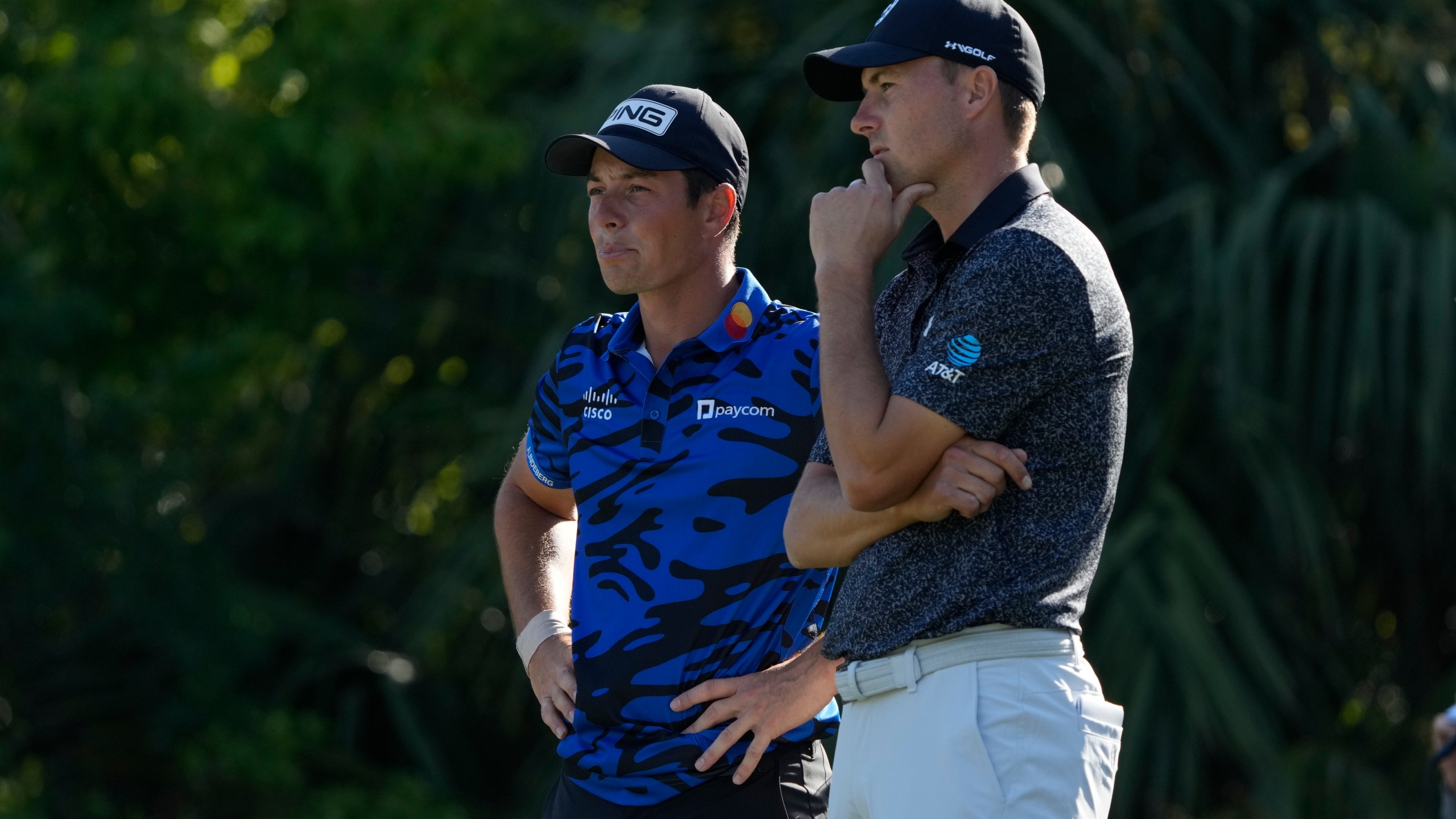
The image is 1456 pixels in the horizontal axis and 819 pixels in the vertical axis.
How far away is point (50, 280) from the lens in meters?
7.96

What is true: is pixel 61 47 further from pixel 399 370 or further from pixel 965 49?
pixel 965 49

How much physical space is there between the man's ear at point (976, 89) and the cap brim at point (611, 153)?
0.67m

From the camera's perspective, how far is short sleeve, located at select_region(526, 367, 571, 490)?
3.04 metres

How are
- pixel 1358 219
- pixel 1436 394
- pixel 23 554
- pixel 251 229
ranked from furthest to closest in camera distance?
pixel 251 229
pixel 23 554
pixel 1358 219
pixel 1436 394

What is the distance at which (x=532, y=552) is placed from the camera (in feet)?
10.5

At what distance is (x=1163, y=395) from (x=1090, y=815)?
482 cm

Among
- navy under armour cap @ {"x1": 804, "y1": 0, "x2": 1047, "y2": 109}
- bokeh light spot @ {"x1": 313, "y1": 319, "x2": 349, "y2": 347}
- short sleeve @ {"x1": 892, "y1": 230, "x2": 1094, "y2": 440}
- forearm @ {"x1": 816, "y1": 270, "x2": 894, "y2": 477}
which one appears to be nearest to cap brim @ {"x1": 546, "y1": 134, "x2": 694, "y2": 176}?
navy under armour cap @ {"x1": 804, "y1": 0, "x2": 1047, "y2": 109}

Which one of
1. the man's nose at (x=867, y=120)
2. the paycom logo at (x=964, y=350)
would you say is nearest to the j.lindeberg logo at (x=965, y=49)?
the man's nose at (x=867, y=120)

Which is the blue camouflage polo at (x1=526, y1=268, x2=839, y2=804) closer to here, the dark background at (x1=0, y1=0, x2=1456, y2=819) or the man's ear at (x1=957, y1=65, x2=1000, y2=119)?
the man's ear at (x1=957, y1=65, x2=1000, y2=119)

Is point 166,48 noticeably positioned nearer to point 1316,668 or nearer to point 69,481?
point 69,481

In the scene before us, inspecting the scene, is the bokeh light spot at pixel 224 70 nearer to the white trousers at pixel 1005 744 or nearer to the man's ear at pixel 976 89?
the man's ear at pixel 976 89

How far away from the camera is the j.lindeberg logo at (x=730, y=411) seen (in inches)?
111

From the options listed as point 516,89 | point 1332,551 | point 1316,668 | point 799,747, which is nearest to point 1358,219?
point 1332,551

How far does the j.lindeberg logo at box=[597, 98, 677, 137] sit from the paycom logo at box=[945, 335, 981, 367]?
90 centimetres
